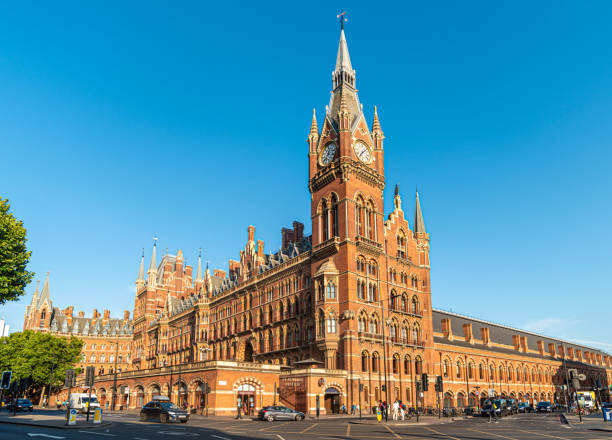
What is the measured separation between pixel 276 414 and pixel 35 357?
63919 mm

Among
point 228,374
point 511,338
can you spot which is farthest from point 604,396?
point 228,374

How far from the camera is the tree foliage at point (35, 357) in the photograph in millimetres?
86438

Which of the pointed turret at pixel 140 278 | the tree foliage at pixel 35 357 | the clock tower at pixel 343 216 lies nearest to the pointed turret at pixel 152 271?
the pointed turret at pixel 140 278

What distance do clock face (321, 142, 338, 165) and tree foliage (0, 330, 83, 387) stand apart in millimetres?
58698

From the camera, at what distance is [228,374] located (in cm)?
5316

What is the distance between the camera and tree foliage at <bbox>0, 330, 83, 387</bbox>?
3403 inches

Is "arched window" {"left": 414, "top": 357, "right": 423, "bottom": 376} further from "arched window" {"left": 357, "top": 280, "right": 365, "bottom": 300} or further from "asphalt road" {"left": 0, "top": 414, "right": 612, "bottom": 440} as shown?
"asphalt road" {"left": 0, "top": 414, "right": 612, "bottom": 440}

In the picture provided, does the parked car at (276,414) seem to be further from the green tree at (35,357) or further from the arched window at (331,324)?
the green tree at (35,357)

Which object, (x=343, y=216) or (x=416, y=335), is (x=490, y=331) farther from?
(x=343, y=216)

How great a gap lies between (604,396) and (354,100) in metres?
105

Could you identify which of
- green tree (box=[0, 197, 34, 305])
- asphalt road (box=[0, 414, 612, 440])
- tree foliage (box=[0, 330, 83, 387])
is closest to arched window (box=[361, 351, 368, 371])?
asphalt road (box=[0, 414, 612, 440])

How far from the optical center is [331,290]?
58312 mm

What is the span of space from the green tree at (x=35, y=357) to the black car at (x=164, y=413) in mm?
52203

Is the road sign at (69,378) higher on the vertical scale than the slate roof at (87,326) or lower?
lower
